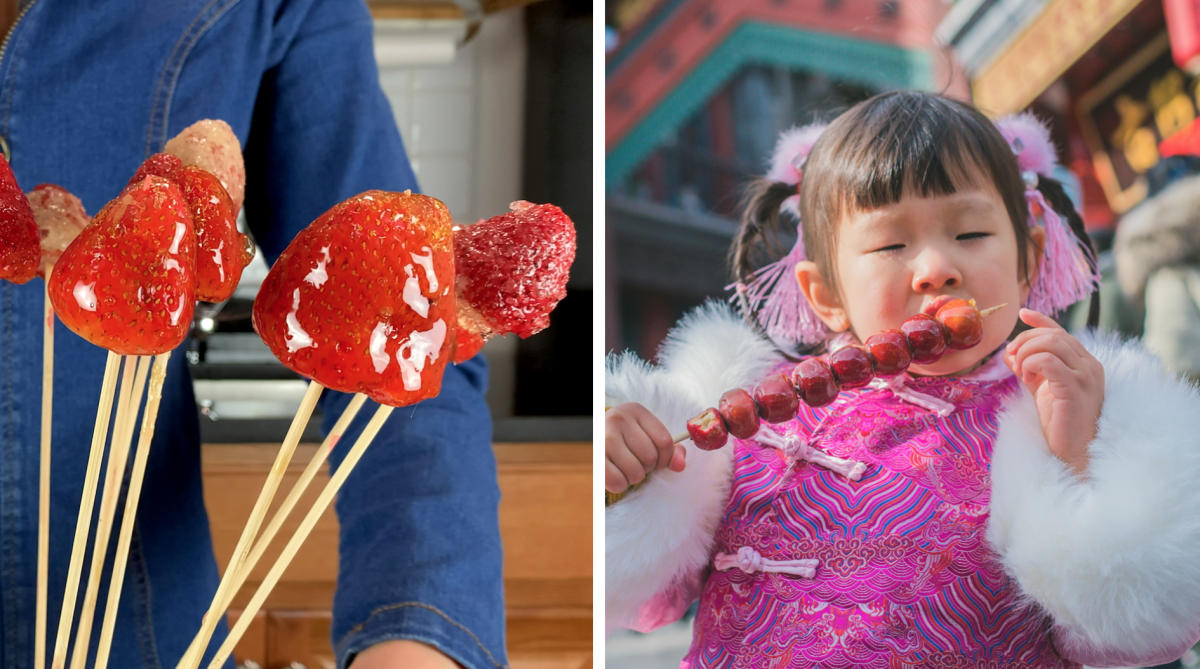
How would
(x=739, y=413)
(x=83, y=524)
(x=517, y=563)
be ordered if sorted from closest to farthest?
(x=83, y=524), (x=739, y=413), (x=517, y=563)

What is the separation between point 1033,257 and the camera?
40 cm

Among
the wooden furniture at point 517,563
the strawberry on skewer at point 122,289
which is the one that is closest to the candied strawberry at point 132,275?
the strawberry on skewer at point 122,289

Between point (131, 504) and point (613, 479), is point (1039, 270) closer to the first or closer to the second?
point (613, 479)

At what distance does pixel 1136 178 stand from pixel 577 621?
0.78 m

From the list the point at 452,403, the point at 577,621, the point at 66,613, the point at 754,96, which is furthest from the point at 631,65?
the point at 577,621

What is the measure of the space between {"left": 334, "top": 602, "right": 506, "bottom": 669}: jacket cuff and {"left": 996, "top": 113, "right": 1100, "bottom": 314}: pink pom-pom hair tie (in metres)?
0.32

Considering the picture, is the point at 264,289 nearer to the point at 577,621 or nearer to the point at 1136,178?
the point at 1136,178

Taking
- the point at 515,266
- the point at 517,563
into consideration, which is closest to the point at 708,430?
the point at 515,266

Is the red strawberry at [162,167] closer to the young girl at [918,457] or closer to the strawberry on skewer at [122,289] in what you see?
the strawberry on skewer at [122,289]

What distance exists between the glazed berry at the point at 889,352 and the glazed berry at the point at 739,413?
7 cm

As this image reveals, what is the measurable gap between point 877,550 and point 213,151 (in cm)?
35

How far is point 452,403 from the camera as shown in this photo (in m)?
0.42

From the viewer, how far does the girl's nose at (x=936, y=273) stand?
401 millimetres

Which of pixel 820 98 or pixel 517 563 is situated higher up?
pixel 820 98
